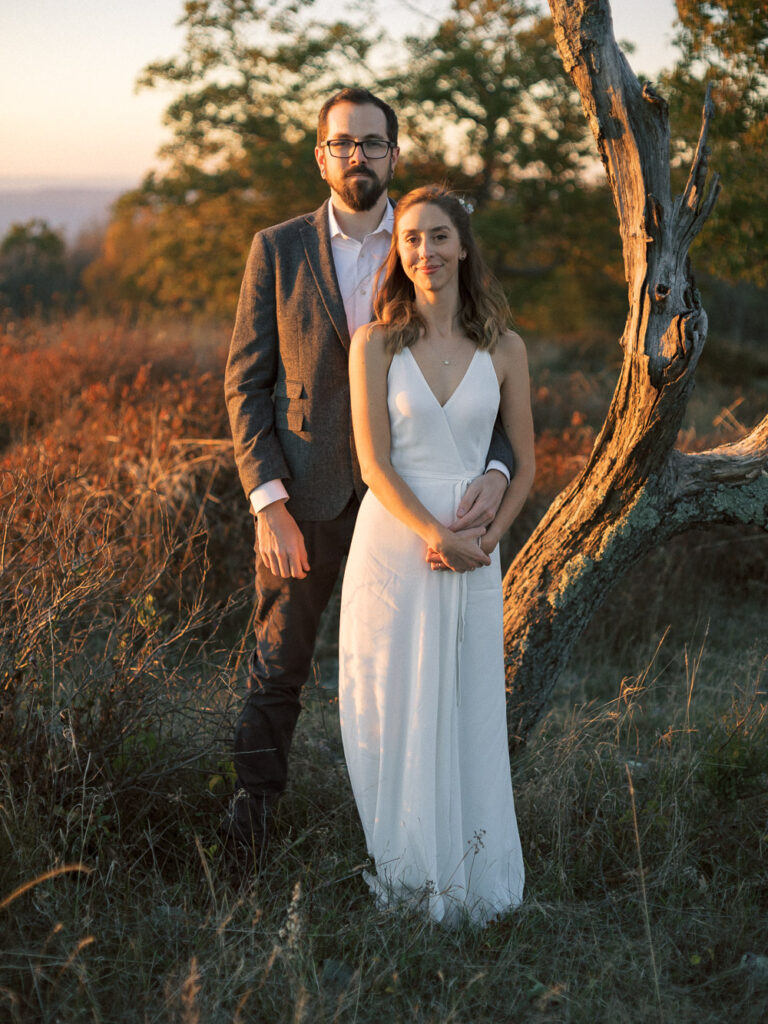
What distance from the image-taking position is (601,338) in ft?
51.2

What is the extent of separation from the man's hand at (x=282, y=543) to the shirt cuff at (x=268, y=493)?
0.06 feet

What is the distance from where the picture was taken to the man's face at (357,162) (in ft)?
9.21

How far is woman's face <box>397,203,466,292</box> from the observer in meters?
2.67

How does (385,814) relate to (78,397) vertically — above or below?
below

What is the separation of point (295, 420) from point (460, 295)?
0.66 meters

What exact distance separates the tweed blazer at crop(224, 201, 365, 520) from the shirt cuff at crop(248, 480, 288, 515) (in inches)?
1.4

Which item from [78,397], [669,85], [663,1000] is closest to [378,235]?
[663,1000]

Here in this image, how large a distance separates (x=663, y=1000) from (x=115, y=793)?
65.1 inches

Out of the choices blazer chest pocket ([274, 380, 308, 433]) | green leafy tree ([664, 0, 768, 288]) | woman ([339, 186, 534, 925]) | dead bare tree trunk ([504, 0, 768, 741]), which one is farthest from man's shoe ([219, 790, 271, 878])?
green leafy tree ([664, 0, 768, 288])

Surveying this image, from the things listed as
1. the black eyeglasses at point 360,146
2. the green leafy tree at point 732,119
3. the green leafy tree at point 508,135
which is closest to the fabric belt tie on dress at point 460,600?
the black eyeglasses at point 360,146

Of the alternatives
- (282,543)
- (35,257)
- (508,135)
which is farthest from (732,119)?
(35,257)

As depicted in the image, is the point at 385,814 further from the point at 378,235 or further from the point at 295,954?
the point at 378,235

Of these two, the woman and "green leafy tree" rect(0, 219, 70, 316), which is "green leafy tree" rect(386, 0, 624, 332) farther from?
the woman

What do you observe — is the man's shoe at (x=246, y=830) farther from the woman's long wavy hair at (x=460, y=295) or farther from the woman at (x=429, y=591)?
the woman's long wavy hair at (x=460, y=295)
